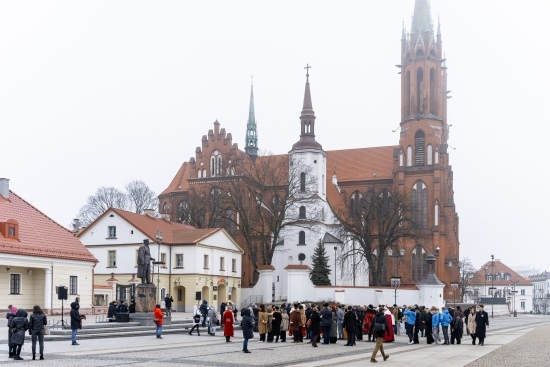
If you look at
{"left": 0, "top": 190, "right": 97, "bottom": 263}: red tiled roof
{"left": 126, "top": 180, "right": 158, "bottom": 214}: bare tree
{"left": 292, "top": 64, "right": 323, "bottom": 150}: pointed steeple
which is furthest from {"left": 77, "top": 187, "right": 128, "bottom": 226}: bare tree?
{"left": 0, "top": 190, "right": 97, "bottom": 263}: red tiled roof

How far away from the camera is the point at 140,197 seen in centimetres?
10038

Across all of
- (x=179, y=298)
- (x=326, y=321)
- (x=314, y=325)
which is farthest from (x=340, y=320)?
(x=179, y=298)

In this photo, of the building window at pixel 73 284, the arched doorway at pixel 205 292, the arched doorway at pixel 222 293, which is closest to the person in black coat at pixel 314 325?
the building window at pixel 73 284

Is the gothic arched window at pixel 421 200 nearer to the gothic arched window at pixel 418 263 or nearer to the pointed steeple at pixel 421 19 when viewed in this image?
the gothic arched window at pixel 418 263

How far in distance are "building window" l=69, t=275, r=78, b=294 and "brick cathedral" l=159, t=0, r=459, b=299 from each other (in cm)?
2873

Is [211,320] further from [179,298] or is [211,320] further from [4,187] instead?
[179,298]

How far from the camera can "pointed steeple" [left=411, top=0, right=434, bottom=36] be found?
301ft

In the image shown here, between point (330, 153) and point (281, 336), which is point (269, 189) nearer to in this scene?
point (330, 153)

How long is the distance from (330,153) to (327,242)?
79.1ft

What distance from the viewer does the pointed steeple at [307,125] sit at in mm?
79688

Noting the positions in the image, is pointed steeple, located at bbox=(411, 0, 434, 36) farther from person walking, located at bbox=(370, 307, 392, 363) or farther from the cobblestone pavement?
person walking, located at bbox=(370, 307, 392, 363)

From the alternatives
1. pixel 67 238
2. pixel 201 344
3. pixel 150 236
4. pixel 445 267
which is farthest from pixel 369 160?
pixel 201 344

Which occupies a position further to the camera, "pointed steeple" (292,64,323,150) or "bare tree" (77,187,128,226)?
"bare tree" (77,187,128,226)

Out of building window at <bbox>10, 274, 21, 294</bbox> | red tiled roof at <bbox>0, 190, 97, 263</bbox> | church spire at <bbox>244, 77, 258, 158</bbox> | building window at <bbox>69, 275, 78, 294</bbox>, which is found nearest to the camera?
→ building window at <bbox>10, 274, 21, 294</bbox>
